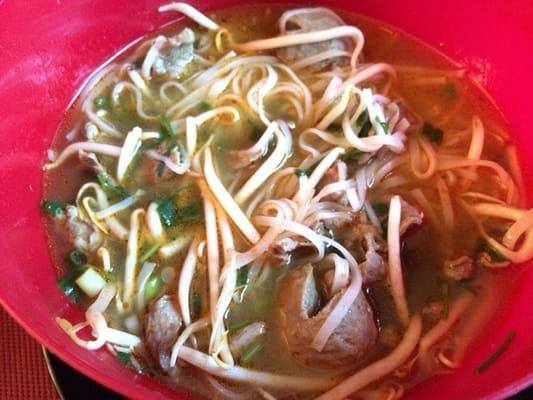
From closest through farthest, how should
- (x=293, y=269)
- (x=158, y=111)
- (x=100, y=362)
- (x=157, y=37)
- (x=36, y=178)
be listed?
1. (x=100, y=362)
2. (x=293, y=269)
3. (x=36, y=178)
4. (x=158, y=111)
5. (x=157, y=37)

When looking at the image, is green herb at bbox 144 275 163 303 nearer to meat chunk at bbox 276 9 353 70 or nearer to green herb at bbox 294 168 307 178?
green herb at bbox 294 168 307 178

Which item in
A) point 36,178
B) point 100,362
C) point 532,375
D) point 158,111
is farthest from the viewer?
point 158,111

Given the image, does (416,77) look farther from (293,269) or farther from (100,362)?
(100,362)

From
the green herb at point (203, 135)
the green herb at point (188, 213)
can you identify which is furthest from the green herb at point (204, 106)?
the green herb at point (188, 213)

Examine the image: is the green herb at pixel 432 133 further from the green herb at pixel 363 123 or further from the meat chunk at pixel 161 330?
the meat chunk at pixel 161 330

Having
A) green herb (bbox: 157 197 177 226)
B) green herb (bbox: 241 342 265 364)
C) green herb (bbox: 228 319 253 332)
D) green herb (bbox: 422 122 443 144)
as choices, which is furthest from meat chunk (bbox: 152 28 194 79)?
green herb (bbox: 241 342 265 364)

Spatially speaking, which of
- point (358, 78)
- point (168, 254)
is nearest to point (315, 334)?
point (168, 254)
